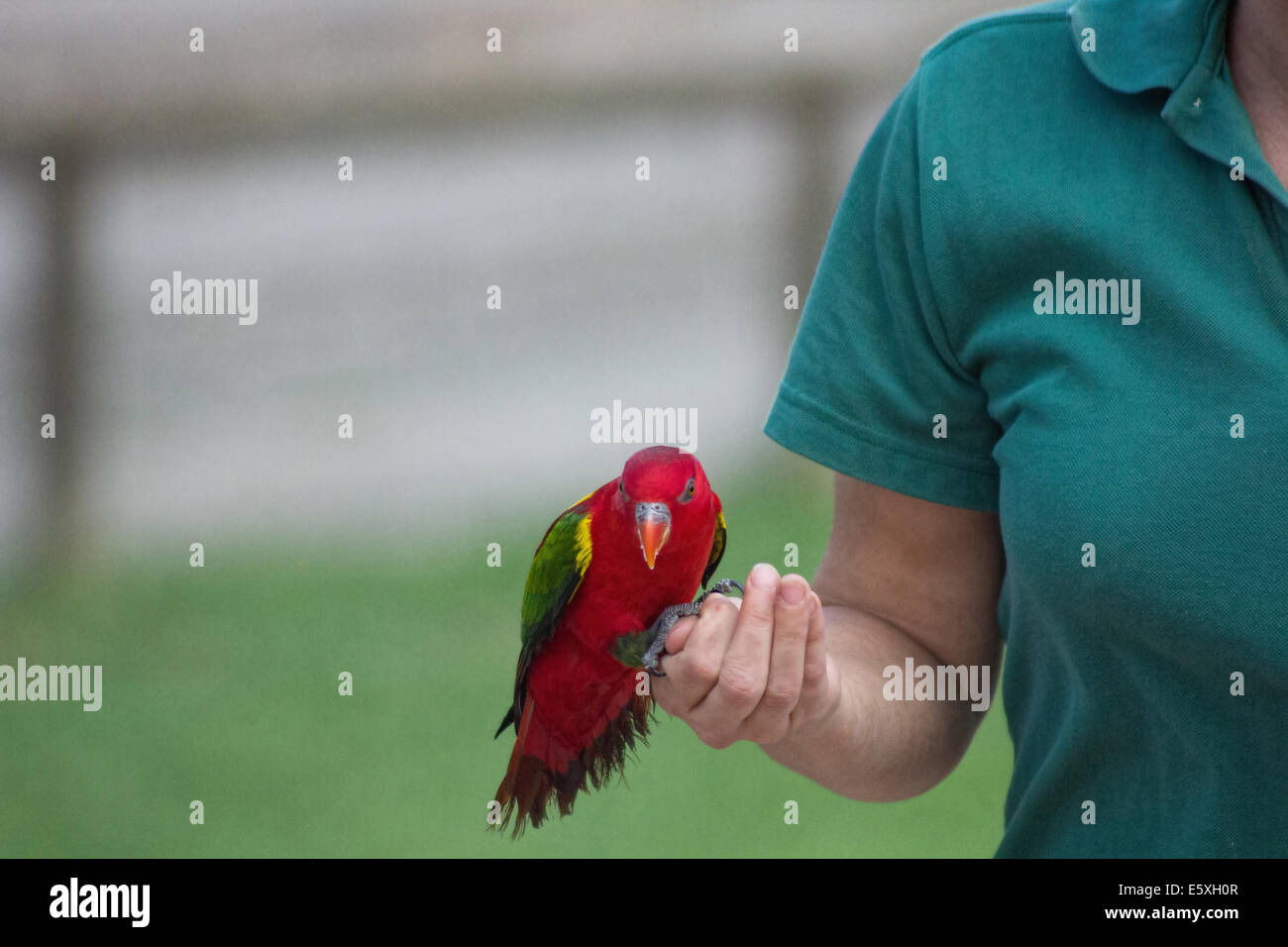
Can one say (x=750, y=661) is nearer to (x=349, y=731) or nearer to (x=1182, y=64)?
(x=1182, y=64)

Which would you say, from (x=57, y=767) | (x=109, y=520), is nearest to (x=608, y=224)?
(x=109, y=520)

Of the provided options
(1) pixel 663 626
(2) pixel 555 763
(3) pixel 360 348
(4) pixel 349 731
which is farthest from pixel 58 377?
(1) pixel 663 626

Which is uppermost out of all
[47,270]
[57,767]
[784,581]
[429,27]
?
[429,27]

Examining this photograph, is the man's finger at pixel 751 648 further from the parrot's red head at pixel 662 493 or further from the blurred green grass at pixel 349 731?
the blurred green grass at pixel 349 731

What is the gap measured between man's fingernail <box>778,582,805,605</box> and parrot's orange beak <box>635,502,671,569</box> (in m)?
0.07

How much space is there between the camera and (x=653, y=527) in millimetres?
444

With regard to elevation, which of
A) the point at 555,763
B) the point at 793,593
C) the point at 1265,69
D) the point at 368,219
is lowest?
the point at 555,763

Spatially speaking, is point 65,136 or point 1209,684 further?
point 65,136

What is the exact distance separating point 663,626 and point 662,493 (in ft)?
0.19

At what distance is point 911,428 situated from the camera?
49 centimetres

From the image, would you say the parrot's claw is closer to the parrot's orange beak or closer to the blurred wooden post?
the parrot's orange beak

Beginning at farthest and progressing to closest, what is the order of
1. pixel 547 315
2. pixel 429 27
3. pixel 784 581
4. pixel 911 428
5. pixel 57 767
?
1. pixel 429 27
2. pixel 547 315
3. pixel 57 767
4. pixel 911 428
5. pixel 784 581
